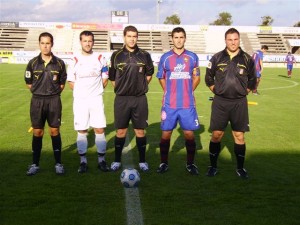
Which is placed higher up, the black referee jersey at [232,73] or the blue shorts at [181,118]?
the black referee jersey at [232,73]

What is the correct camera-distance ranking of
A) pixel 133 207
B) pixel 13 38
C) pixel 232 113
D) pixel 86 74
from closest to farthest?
1. pixel 133 207
2. pixel 232 113
3. pixel 86 74
4. pixel 13 38

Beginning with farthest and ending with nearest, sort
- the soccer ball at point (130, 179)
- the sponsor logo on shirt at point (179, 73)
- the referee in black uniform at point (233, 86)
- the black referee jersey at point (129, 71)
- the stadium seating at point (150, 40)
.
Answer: the stadium seating at point (150, 40)
the black referee jersey at point (129, 71)
the sponsor logo on shirt at point (179, 73)
the referee in black uniform at point (233, 86)
the soccer ball at point (130, 179)

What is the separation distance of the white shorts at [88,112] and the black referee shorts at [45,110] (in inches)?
11.3

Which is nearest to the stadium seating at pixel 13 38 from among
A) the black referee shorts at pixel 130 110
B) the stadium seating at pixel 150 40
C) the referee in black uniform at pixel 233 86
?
the stadium seating at pixel 150 40

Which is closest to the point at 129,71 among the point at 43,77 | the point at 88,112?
the point at 88,112

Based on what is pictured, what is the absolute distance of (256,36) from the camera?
5709 cm

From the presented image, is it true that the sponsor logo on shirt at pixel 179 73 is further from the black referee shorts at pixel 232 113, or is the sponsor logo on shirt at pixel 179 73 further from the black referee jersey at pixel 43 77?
the black referee jersey at pixel 43 77

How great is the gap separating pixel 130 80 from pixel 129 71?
137 millimetres

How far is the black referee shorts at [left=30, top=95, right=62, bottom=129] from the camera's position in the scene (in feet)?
17.8

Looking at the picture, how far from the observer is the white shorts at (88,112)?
552cm

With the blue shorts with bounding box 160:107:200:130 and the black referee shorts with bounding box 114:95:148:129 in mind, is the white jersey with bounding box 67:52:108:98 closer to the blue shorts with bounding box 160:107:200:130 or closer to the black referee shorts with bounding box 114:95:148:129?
the black referee shorts with bounding box 114:95:148:129

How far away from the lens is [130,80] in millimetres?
5492

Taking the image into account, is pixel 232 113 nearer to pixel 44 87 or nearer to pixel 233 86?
pixel 233 86

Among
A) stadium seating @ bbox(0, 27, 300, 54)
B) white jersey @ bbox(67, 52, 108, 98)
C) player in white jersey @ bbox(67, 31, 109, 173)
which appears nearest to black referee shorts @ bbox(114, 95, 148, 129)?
player in white jersey @ bbox(67, 31, 109, 173)
